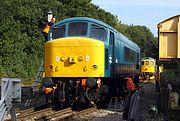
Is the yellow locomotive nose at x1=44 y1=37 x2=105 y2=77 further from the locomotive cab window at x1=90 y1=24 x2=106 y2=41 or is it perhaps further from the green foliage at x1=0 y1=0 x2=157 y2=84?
the green foliage at x1=0 y1=0 x2=157 y2=84

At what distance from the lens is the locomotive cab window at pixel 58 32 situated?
1553 centimetres

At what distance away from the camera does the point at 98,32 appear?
15.4 metres

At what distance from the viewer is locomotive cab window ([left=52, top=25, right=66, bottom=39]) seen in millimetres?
15531

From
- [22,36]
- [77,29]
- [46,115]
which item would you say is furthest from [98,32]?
[22,36]

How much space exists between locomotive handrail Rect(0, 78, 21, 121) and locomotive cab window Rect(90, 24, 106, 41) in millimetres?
7454

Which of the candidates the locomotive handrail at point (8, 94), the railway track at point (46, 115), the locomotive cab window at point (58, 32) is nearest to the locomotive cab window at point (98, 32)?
the locomotive cab window at point (58, 32)

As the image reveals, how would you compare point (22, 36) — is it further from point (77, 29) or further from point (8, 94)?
point (8, 94)

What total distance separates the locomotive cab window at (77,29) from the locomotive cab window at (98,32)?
25cm

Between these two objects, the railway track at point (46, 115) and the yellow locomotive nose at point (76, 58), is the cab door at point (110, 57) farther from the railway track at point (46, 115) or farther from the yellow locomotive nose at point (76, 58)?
the railway track at point (46, 115)

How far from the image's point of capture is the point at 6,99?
7.52m

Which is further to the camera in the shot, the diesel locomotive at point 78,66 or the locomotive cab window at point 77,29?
the locomotive cab window at point 77,29

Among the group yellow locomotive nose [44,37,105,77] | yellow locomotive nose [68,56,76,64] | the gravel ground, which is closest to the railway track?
the gravel ground

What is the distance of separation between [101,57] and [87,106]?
7.61 ft

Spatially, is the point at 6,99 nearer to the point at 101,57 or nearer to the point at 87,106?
the point at 101,57
